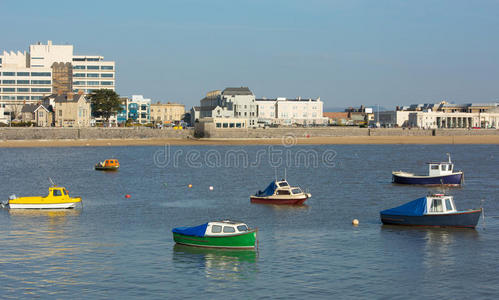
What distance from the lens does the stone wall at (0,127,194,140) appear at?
164 metres

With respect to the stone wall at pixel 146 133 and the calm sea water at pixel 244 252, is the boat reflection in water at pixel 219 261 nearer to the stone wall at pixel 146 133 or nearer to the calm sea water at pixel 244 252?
the calm sea water at pixel 244 252

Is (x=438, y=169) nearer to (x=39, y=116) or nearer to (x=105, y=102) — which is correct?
(x=105, y=102)

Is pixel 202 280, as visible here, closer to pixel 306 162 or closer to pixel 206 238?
pixel 206 238

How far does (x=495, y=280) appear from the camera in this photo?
110ft

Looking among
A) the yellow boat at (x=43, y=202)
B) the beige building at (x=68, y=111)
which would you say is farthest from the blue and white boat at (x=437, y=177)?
the beige building at (x=68, y=111)

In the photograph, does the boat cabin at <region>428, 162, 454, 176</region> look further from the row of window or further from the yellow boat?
the row of window

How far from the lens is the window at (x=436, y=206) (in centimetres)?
4597

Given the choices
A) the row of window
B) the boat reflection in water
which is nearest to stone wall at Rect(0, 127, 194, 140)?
the row of window

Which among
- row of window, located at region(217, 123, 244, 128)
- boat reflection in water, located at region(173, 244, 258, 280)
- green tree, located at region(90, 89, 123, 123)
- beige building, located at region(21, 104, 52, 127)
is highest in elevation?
green tree, located at region(90, 89, 123, 123)

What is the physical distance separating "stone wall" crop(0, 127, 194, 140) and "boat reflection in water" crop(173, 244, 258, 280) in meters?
135

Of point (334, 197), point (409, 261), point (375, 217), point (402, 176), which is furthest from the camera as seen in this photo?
point (402, 176)

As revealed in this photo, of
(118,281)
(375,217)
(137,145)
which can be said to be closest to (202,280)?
(118,281)

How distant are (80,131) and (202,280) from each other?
14411 cm

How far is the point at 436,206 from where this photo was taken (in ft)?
151
